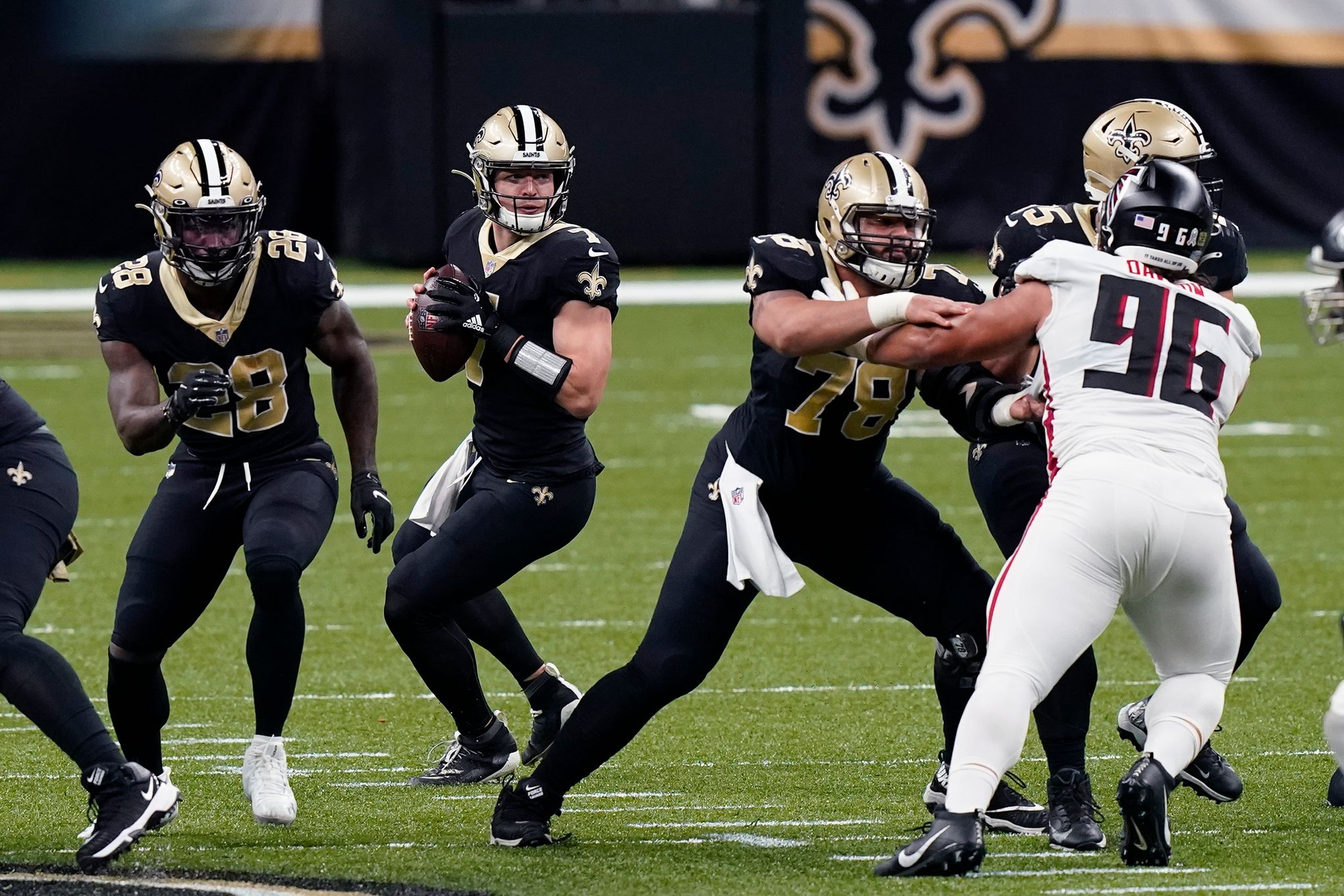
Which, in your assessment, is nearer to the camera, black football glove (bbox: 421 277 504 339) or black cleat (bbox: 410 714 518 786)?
black football glove (bbox: 421 277 504 339)

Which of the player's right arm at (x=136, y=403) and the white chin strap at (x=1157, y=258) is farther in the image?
the player's right arm at (x=136, y=403)

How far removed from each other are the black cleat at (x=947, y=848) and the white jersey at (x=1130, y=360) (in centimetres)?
69

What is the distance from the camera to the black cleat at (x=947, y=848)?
3.62 m

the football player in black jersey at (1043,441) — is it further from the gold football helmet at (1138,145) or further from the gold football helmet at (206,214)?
the gold football helmet at (206,214)

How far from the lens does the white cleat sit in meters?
4.31

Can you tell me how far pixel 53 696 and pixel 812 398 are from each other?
5.27 ft

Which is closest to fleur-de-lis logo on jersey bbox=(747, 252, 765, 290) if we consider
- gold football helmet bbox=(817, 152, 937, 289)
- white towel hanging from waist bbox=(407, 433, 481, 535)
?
gold football helmet bbox=(817, 152, 937, 289)

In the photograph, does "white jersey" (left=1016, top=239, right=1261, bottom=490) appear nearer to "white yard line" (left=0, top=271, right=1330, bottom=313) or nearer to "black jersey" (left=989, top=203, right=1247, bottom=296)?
"black jersey" (left=989, top=203, right=1247, bottom=296)

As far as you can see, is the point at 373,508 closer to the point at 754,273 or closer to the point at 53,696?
the point at 53,696

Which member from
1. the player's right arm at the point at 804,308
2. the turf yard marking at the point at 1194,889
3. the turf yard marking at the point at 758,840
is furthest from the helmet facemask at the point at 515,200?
the turf yard marking at the point at 1194,889

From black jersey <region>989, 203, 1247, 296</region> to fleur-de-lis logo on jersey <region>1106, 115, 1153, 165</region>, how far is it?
0.16 meters

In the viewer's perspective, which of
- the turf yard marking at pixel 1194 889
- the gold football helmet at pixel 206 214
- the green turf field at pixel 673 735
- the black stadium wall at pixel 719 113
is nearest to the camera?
the turf yard marking at pixel 1194 889

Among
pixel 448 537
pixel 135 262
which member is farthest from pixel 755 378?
pixel 135 262

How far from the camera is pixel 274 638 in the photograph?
443cm
